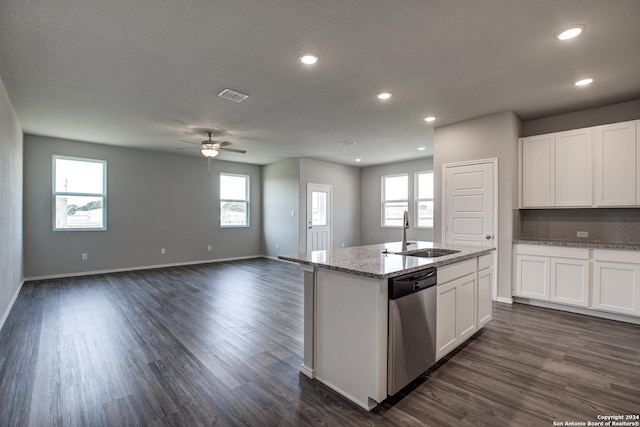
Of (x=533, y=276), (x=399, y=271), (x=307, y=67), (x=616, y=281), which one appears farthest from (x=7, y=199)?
(x=616, y=281)

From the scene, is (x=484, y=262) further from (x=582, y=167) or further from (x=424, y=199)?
(x=424, y=199)

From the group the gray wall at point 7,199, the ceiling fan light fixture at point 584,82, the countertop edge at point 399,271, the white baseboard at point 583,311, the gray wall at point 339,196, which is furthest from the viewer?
the gray wall at point 339,196

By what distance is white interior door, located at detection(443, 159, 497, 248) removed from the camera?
4312 mm

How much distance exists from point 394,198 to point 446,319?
20.1 ft

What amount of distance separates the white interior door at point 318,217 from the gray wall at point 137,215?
186cm

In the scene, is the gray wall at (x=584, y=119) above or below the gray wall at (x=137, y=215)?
above

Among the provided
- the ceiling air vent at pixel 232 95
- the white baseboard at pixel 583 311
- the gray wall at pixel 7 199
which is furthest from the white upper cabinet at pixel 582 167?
the gray wall at pixel 7 199

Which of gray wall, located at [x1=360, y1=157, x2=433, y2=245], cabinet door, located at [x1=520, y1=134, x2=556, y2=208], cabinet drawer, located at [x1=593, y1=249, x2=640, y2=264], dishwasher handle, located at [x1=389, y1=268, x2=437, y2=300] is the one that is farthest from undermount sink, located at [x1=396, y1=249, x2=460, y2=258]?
gray wall, located at [x1=360, y1=157, x2=433, y2=245]

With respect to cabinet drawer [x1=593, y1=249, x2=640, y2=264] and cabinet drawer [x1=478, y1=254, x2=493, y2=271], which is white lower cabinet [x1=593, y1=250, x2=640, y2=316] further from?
cabinet drawer [x1=478, y1=254, x2=493, y2=271]

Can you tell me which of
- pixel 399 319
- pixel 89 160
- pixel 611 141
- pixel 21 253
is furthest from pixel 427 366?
pixel 89 160

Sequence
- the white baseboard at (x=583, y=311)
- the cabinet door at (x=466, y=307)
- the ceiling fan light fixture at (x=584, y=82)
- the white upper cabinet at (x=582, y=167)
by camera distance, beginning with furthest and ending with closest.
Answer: the white upper cabinet at (x=582, y=167) < the white baseboard at (x=583, y=311) < the ceiling fan light fixture at (x=584, y=82) < the cabinet door at (x=466, y=307)

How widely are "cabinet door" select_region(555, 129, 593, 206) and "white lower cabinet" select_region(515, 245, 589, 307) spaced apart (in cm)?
72

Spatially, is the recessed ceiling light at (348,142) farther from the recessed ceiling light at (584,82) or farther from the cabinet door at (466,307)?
the cabinet door at (466,307)

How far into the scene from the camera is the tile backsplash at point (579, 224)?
3836mm
